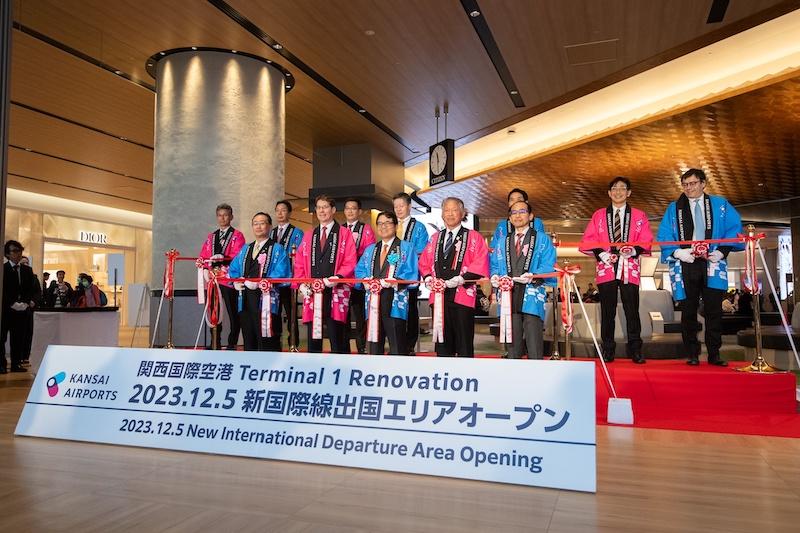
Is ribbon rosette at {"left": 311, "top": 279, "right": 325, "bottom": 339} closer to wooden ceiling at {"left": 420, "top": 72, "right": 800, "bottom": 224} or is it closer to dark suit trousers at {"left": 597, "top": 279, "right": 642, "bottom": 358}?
dark suit trousers at {"left": 597, "top": 279, "right": 642, "bottom": 358}

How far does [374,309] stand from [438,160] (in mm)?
4793

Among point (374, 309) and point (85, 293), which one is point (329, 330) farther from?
point (85, 293)

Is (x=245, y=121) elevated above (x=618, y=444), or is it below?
above

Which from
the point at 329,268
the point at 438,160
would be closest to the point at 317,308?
the point at 329,268

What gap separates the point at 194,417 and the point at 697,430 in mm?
2838

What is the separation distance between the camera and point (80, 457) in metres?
2.77

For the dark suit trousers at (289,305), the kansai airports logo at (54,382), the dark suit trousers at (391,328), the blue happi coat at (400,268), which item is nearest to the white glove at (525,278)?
the blue happi coat at (400,268)

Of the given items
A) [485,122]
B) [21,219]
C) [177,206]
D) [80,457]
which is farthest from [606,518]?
[21,219]

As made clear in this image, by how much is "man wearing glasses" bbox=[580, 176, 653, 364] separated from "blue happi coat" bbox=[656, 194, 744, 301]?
0.53 feet

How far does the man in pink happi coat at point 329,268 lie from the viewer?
4.71m

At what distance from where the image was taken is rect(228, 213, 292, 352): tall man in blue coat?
4906 mm

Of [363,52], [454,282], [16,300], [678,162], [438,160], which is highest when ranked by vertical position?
[363,52]

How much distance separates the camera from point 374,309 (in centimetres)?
434

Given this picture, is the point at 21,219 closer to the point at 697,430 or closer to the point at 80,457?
the point at 80,457
